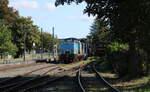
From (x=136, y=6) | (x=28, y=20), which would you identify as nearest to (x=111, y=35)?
(x=136, y=6)

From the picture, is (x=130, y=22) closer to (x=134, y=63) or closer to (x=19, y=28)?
(x=134, y=63)

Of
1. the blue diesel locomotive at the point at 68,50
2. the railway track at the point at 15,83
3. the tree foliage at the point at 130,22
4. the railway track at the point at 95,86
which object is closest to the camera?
the railway track at the point at 95,86

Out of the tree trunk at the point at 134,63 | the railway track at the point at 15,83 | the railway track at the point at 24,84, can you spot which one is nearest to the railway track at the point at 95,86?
the railway track at the point at 24,84

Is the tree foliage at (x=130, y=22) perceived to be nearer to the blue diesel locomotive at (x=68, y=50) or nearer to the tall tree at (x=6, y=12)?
the blue diesel locomotive at (x=68, y=50)

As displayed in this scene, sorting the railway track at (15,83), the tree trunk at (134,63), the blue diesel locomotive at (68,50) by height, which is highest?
the blue diesel locomotive at (68,50)

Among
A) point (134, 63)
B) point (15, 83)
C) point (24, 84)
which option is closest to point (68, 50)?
point (134, 63)

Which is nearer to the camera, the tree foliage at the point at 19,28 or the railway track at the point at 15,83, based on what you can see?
the railway track at the point at 15,83

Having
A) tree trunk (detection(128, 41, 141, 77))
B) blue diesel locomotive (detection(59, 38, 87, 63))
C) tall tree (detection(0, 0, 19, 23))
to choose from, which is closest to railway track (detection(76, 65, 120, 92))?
tree trunk (detection(128, 41, 141, 77))

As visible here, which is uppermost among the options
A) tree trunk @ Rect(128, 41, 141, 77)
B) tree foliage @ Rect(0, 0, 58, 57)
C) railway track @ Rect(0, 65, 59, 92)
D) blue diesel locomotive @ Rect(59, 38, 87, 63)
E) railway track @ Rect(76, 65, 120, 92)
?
tree foliage @ Rect(0, 0, 58, 57)

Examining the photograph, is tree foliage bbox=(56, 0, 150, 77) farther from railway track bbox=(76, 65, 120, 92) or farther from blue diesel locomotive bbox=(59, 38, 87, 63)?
blue diesel locomotive bbox=(59, 38, 87, 63)

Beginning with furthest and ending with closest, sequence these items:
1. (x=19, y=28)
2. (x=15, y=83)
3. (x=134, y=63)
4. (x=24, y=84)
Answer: (x=19, y=28), (x=134, y=63), (x=15, y=83), (x=24, y=84)

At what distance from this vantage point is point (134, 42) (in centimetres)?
2533

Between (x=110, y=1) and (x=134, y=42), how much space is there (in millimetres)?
3051

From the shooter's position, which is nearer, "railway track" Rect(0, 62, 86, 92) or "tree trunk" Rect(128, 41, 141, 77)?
"railway track" Rect(0, 62, 86, 92)
